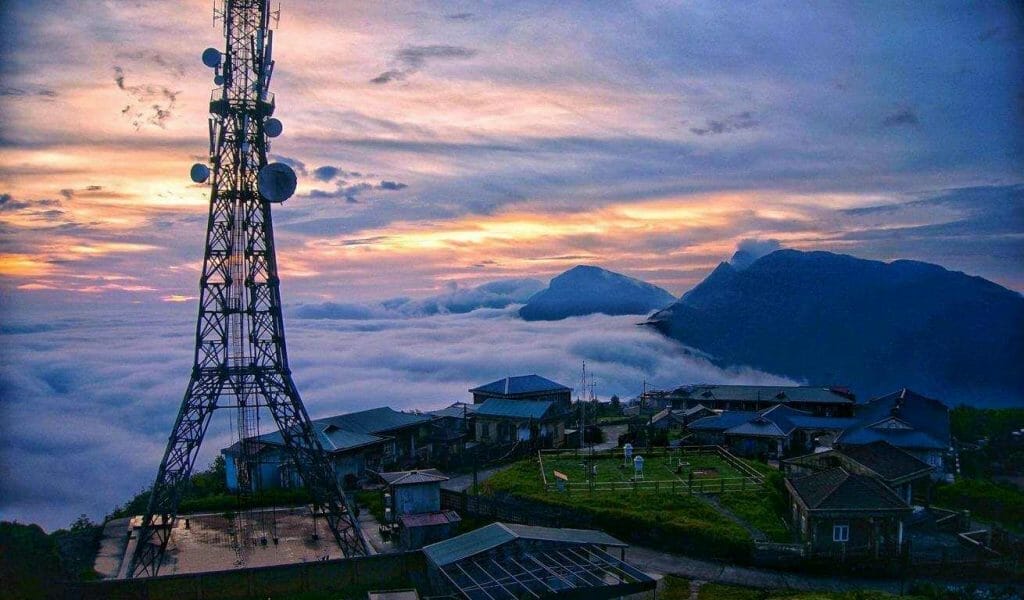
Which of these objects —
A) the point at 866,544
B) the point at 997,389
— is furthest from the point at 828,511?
the point at 997,389

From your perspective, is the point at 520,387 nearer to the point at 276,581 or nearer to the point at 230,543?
the point at 230,543

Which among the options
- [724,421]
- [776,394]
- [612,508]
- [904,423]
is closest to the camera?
[612,508]

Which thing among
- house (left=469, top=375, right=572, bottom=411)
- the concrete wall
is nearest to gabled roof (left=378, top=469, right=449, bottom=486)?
the concrete wall

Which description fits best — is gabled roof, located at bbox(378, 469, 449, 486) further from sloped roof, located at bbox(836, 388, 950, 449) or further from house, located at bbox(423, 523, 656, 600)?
sloped roof, located at bbox(836, 388, 950, 449)

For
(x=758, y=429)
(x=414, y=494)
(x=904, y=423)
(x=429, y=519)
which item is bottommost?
(x=429, y=519)

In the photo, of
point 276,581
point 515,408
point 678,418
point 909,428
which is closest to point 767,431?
point 909,428

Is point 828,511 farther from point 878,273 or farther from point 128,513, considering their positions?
point 878,273
